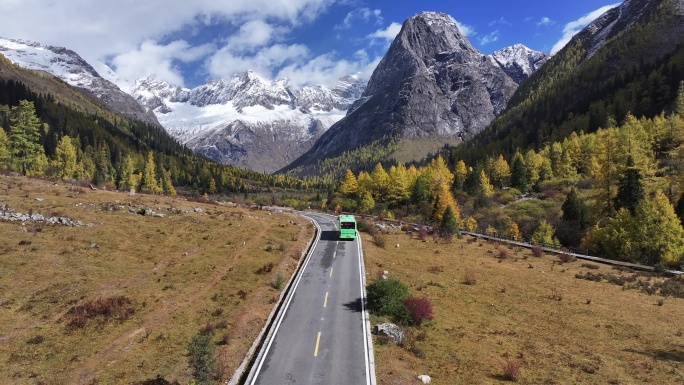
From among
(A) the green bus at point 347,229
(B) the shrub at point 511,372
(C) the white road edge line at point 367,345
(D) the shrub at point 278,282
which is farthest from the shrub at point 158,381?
(A) the green bus at point 347,229

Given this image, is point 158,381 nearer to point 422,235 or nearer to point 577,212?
point 422,235

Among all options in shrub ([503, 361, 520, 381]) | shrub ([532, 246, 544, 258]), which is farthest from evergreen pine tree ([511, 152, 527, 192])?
shrub ([503, 361, 520, 381])

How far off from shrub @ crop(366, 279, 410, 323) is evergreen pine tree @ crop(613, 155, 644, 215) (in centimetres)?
4474

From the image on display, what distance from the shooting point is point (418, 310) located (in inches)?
1072

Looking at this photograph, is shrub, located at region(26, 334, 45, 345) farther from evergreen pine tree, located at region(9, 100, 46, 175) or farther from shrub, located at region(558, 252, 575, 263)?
evergreen pine tree, located at region(9, 100, 46, 175)

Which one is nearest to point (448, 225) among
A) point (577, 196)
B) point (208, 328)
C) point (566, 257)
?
point (566, 257)

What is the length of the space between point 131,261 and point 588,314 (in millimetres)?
39042

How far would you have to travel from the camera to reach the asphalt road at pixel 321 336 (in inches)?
781

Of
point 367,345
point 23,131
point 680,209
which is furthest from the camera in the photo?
point 23,131

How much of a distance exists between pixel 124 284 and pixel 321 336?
56.3ft

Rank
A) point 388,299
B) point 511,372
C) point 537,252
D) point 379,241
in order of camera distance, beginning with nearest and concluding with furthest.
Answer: point 511,372 → point 388,299 → point 537,252 → point 379,241

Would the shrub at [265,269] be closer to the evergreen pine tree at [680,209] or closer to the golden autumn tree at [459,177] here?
the evergreen pine tree at [680,209]

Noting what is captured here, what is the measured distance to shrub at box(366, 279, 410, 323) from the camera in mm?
27859

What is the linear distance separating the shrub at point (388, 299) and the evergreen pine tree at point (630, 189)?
1761 inches
